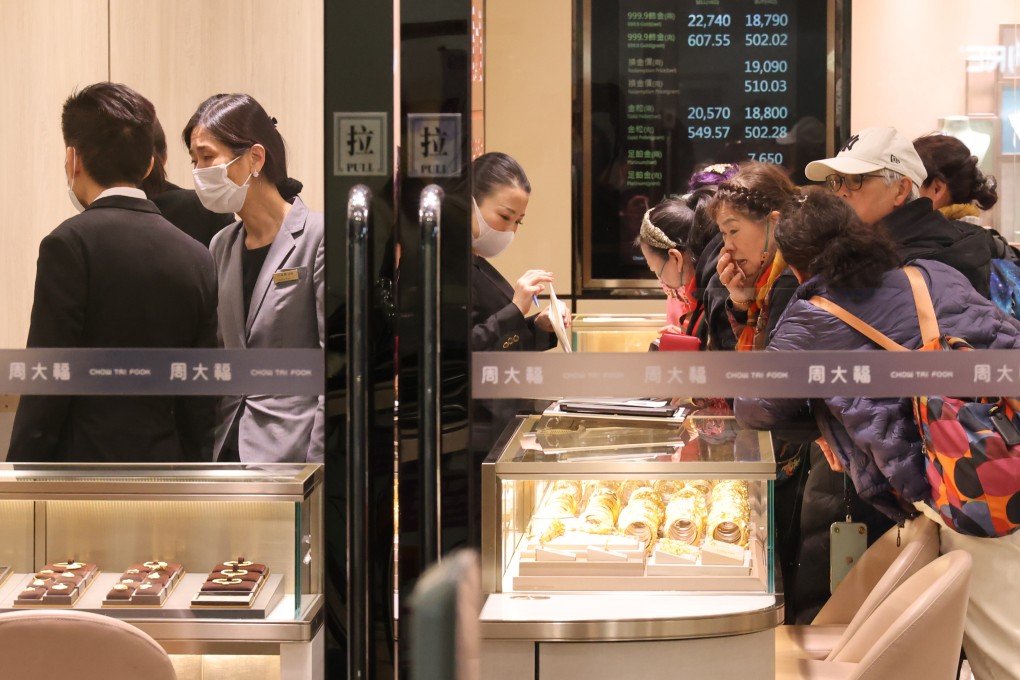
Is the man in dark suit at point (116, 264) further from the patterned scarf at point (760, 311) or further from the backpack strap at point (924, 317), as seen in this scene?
the backpack strap at point (924, 317)

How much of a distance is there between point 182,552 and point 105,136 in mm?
807

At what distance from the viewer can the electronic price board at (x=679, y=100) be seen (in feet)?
6.40

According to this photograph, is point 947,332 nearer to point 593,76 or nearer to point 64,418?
point 593,76

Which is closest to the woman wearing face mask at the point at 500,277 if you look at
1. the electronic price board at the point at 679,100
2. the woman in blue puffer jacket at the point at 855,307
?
the electronic price board at the point at 679,100

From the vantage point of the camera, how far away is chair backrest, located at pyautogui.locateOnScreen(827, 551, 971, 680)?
6.39 ft

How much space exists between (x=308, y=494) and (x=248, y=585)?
20 cm

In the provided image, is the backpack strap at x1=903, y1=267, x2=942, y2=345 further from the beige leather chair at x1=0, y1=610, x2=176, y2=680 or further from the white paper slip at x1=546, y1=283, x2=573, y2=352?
the beige leather chair at x1=0, y1=610, x2=176, y2=680

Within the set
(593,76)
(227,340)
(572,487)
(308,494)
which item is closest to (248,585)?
(308,494)

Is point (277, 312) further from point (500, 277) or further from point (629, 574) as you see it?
point (629, 574)

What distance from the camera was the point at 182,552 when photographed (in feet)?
6.89

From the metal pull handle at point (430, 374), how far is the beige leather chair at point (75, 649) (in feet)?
1.67

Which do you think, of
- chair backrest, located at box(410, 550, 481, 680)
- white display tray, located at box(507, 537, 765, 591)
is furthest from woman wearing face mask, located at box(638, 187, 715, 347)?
chair backrest, located at box(410, 550, 481, 680)

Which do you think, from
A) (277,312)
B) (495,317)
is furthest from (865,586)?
(277,312)

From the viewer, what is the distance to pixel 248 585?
2.05 meters
